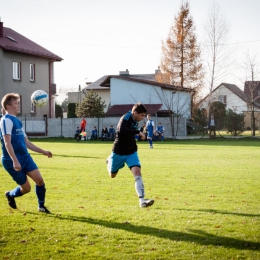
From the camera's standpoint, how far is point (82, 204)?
9.38m

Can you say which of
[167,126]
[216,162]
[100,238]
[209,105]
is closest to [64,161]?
[216,162]

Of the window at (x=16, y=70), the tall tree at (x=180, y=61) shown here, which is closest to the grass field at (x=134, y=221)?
the window at (x=16, y=70)

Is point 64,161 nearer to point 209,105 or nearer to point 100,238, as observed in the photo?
point 100,238

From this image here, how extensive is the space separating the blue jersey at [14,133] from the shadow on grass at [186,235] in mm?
1563

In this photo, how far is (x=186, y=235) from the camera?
6879 millimetres

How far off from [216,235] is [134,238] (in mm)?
1207

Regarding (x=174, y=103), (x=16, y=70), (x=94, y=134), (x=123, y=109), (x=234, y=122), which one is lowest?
(x=94, y=134)

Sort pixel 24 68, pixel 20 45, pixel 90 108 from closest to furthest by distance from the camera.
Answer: pixel 20 45 < pixel 24 68 < pixel 90 108

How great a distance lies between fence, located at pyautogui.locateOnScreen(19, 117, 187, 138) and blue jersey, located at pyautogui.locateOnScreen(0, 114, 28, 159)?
35.1 meters

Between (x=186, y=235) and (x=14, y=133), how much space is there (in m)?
3.34

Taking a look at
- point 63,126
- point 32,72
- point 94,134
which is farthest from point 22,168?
point 32,72

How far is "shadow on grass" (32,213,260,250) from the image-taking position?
642 centimetres

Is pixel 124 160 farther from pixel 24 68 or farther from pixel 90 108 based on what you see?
pixel 90 108

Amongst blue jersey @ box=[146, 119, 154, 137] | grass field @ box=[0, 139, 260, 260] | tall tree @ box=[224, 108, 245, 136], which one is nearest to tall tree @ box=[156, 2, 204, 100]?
tall tree @ box=[224, 108, 245, 136]
